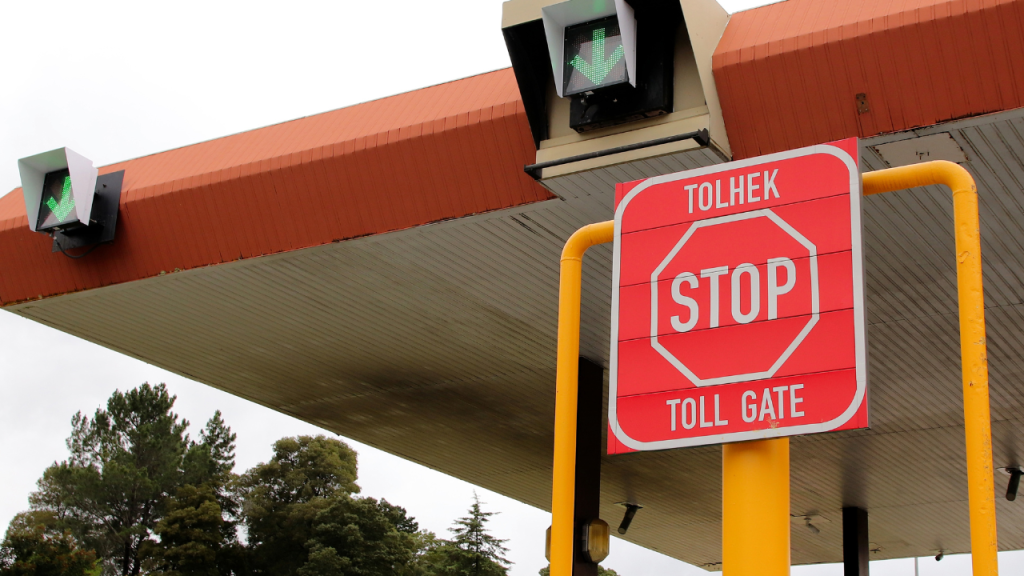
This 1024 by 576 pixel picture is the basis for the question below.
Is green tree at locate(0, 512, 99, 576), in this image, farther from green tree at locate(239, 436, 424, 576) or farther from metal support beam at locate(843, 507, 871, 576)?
metal support beam at locate(843, 507, 871, 576)

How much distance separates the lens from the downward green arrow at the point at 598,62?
8125 mm

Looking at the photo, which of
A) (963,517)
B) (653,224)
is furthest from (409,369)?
(963,517)

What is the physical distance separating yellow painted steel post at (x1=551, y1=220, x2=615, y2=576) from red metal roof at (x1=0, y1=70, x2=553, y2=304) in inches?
191

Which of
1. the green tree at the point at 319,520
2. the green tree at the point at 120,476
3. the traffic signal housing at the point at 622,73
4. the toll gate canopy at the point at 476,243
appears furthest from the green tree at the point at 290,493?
the traffic signal housing at the point at 622,73

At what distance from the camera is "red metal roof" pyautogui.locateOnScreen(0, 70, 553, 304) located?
373 inches

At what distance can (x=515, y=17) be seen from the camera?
8.51 metres

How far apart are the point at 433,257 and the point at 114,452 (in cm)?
5117

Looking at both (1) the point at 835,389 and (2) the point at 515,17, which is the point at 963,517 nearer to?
(2) the point at 515,17

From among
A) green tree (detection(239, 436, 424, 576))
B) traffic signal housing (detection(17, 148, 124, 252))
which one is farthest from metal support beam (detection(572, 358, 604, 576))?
green tree (detection(239, 436, 424, 576))

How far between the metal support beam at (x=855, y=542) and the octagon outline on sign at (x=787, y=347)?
627 inches

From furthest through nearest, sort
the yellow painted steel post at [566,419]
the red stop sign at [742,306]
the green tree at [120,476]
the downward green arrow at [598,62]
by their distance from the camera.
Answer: the green tree at [120,476], the downward green arrow at [598,62], the yellow painted steel post at [566,419], the red stop sign at [742,306]

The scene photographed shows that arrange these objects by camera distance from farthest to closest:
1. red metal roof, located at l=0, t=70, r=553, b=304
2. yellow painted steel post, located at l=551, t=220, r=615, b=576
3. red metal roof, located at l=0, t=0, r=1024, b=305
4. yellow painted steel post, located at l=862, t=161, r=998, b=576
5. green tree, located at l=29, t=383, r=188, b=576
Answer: green tree, located at l=29, t=383, r=188, b=576 → red metal roof, located at l=0, t=70, r=553, b=304 → red metal roof, located at l=0, t=0, r=1024, b=305 → yellow painted steel post, located at l=551, t=220, r=615, b=576 → yellow painted steel post, located at l=862, t=161, r=998, b=576

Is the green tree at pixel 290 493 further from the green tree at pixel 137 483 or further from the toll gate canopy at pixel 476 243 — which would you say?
the toll gate canopy at pixel 476 243

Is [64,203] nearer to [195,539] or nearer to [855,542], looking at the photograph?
[855,542]
